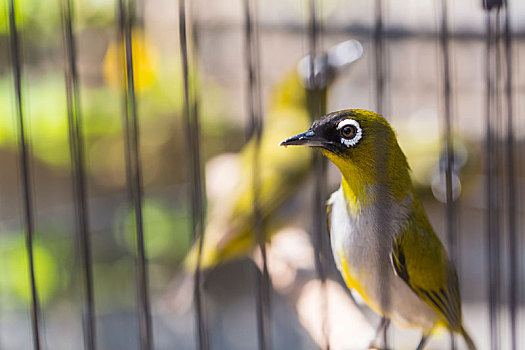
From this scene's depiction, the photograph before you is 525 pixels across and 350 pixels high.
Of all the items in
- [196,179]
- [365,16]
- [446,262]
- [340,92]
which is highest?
[365,16]

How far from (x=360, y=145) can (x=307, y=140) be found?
5 cm

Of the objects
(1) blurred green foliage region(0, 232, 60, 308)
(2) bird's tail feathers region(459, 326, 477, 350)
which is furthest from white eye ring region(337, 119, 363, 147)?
(1) blurred green foliage region(0, 232, 60, 308)

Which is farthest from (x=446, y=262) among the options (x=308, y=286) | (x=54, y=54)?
(x=54, y=54)

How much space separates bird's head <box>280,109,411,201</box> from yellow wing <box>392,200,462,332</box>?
7 cm

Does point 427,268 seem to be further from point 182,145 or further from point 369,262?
point 182,145

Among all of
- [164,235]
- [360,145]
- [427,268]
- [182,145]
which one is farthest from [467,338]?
[182,145]

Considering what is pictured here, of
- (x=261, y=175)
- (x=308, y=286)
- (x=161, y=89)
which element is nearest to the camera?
(x=308, y=286)

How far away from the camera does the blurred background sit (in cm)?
140

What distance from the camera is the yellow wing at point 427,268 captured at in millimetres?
526

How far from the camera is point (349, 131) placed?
43 cm

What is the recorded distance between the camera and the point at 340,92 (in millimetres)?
1467

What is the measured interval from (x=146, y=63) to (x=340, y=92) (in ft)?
1.82

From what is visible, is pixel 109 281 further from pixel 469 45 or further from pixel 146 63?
pixel 469 45

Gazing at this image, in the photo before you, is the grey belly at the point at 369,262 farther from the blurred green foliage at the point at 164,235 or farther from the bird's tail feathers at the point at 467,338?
the blurred green foliage at the point at 164,235
